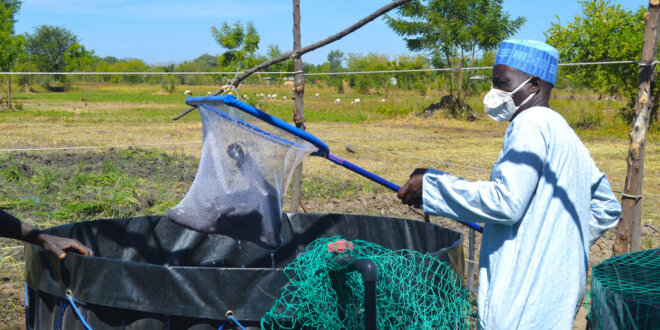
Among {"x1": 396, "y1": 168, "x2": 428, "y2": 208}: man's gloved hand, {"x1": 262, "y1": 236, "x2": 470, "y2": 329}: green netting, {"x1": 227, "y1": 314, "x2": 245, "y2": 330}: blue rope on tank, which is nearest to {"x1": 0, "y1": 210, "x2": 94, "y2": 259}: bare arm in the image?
{"x1": 227, "y1": 314, "x2": 245, "y2": 330}: blue rope on tank

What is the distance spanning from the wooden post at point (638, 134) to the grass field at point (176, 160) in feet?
3.89

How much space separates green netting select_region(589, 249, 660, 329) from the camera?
178 cm

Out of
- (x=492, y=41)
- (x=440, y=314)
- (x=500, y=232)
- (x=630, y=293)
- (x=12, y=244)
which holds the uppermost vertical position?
(x=492, y=41)

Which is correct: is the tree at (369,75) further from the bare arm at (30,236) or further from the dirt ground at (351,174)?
the bare arm at (30,236)

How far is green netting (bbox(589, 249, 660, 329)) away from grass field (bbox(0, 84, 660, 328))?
10.5 feet

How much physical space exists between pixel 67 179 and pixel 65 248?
19.1 ft

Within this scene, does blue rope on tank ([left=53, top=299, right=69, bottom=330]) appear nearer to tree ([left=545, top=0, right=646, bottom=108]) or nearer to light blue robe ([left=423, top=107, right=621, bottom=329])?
light blue robe ([left=423, top=107, right=621, bottom=329])

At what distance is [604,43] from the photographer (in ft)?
52.1

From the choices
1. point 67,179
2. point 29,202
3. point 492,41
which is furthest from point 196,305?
point 492,41

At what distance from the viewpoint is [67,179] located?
7867 mm

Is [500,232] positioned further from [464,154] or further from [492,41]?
[492,41]

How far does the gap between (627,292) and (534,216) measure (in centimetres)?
44

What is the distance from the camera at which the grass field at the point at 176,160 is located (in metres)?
6.36

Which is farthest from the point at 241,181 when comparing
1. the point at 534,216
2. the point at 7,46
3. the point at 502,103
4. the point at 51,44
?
the point at 51,44
